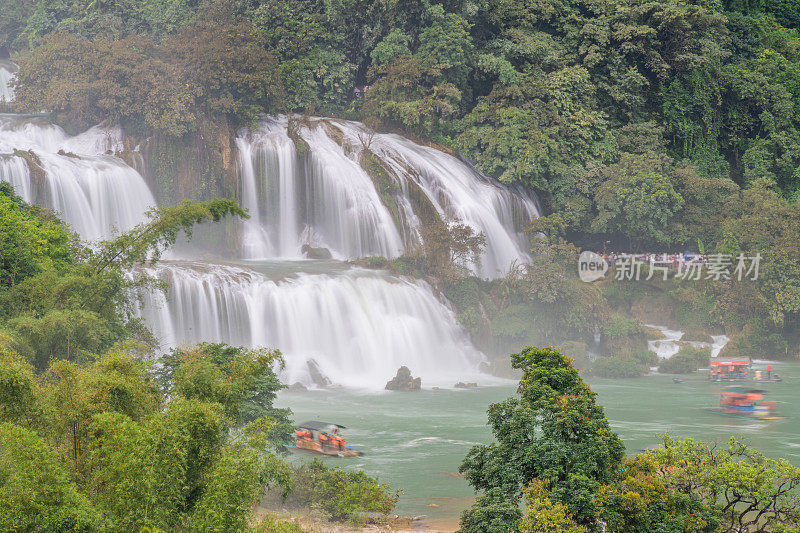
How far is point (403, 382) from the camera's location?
982 inches

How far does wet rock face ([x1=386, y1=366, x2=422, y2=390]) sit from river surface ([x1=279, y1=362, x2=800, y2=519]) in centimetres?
38

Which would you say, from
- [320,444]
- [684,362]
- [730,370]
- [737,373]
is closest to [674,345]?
[684,362]

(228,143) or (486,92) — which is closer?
(228,143)

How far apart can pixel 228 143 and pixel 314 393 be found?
12.7 meters

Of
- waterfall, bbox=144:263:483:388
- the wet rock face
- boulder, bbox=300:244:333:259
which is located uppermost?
boulder, bbox=300:244:333:259

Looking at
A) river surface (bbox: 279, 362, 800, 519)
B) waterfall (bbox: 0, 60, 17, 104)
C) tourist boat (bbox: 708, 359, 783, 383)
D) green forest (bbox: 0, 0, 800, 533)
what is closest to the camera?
green forest (bbox: 0, 0, 800, 533)

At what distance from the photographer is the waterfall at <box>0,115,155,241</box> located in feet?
87.9

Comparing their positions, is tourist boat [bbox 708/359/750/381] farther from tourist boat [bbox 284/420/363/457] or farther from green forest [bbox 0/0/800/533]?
tourist boat [bbox 284/420/363/457]

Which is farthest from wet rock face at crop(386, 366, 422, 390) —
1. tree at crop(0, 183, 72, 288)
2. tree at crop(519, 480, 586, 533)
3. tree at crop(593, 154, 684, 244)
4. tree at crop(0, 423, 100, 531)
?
tree at crop(0, 423, 100, 531)

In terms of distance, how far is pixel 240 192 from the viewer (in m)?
31.8

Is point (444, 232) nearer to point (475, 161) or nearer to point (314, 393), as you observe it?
point (475, 161)

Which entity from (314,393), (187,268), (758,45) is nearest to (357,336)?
(314,393)

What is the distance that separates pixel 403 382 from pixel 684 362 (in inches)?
442

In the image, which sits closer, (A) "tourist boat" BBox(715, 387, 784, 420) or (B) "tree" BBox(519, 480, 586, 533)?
(B) "tree" BBox(519, 480, 586, 533)
